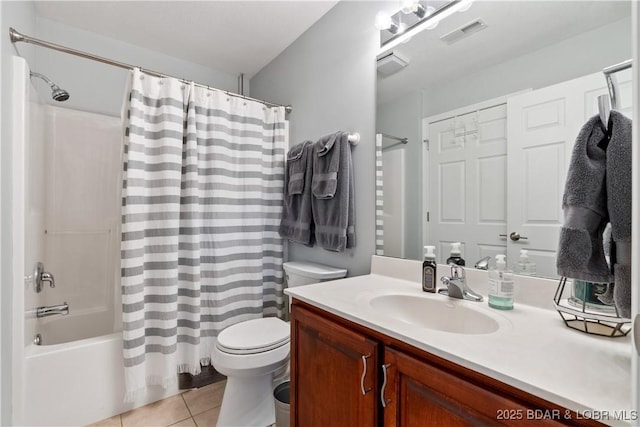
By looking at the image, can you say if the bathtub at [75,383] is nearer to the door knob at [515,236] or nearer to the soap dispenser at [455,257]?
the soap dispenser at [455,257]

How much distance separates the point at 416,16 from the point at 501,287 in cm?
122

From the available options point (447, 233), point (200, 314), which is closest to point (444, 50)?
point (447, 233)

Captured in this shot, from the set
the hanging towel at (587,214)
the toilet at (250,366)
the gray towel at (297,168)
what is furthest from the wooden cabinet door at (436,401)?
the gray towel at (297,168)

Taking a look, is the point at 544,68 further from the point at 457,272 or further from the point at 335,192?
the point at 335,192

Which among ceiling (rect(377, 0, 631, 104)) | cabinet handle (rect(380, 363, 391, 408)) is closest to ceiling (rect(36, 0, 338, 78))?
ceiling (rect(377, 0, 631, 104))

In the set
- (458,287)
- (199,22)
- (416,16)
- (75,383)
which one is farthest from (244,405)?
(199,22)

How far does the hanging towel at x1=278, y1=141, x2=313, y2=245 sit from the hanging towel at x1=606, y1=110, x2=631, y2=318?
133 cm

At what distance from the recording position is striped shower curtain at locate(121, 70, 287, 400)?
4.98ft

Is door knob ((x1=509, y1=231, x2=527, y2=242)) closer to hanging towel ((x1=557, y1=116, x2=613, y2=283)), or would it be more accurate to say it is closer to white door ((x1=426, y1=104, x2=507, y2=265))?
white door ((x1=426, y1=104, x2=507, y2=265))

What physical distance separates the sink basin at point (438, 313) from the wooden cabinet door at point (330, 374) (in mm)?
172

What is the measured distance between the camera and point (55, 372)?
138cm

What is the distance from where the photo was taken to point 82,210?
2.00 metres

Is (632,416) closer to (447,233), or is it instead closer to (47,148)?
(447,233)

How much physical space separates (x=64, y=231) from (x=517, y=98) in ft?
8.86
